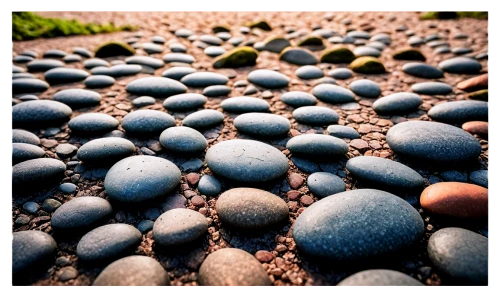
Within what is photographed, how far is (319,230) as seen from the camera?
107 cm

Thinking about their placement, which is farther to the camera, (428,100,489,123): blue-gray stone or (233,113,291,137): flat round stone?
(428,100,489,123): blue-gray stone

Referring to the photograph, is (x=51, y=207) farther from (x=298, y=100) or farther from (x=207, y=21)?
(x=207, y=21)

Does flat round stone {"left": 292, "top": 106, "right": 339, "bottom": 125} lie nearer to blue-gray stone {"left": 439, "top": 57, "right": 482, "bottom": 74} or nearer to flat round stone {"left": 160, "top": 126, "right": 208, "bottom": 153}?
flat round stone {"left": 160, "top": 126, "right": 208, "bottom": 153}

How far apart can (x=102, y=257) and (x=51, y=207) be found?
467mm

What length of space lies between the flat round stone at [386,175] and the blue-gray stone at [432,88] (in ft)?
3.93

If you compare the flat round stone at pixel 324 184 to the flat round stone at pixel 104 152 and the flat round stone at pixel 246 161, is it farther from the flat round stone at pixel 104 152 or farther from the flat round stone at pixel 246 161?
the flat round stone at pixel 104 152

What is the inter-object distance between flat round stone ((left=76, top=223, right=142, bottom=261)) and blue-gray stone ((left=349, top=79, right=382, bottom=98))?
74.3 inches

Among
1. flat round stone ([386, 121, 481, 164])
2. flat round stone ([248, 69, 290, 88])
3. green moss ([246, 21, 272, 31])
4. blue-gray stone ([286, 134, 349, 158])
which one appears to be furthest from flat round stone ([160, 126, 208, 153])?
green moss ([246, 21, 272, 31])

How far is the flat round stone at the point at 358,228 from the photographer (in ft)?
3.33

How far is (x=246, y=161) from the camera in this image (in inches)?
55.0

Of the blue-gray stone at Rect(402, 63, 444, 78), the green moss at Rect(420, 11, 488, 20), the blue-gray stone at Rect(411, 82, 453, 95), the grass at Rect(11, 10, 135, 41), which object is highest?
the green moss at Rect(420, 11, 488, 20)

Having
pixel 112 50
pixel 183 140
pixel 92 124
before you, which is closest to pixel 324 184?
pixel 183 140

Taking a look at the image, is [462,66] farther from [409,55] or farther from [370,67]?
[370,67]

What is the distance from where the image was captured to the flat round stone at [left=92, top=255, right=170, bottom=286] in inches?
36.4
